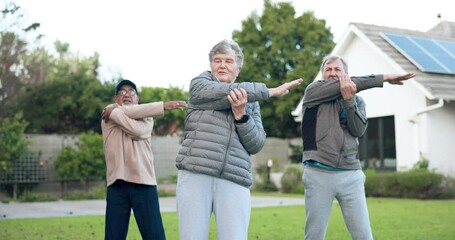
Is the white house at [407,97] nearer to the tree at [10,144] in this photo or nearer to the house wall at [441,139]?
the house wall at [441,139]

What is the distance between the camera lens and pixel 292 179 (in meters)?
18.8

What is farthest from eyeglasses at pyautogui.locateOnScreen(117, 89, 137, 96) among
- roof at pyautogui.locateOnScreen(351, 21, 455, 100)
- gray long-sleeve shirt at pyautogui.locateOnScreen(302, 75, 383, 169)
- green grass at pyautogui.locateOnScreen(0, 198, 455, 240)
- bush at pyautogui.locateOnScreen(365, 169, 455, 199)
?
roof at pyautogui.locateOnScreen(351, 21, 455, 100)

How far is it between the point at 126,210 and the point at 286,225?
472cm

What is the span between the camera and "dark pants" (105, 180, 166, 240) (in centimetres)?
487

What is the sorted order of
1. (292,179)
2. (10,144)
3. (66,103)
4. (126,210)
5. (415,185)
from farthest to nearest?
(66,103) < (292,179) < (10,144) < (415,185) < (126,210)

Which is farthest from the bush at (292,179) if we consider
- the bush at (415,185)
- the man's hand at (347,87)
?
the man's hand at (347,87)

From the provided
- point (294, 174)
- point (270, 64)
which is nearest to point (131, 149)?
point (294, 174)

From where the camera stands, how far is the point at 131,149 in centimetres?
491

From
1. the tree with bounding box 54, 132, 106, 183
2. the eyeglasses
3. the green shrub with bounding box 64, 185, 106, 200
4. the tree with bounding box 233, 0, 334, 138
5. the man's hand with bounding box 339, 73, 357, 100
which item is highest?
A: the tree with bounding box 233, 0, 334, 138

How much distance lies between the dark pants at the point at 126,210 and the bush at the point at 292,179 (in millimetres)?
13843

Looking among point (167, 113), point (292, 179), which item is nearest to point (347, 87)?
point (292, 179)

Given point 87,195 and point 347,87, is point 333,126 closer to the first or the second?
point 347,87

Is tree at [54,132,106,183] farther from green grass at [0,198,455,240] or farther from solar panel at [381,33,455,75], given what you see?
A: solar panel at [381,33,455,75]

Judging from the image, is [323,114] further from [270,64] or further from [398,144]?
[270,64]
